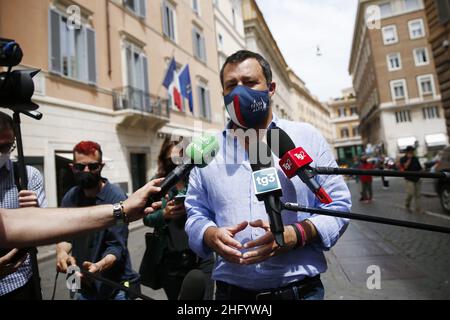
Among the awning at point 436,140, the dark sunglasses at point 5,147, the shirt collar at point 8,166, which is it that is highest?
the awning at point 436,140

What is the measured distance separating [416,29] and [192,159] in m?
38.0

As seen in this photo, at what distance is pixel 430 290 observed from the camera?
3.31 meters

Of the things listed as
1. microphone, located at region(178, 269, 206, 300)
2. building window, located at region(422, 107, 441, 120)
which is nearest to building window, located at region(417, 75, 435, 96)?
building window, located at region(422, 107, 441, 120)

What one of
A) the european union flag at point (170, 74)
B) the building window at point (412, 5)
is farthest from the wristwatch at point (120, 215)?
the building window at point (412, 5)

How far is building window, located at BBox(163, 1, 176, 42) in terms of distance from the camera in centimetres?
1497

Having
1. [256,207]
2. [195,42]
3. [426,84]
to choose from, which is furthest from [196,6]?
[426,84]

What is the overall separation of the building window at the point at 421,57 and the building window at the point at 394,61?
5.27 feet

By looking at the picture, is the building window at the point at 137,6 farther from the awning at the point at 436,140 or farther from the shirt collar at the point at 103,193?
the awning at the point at 436,140

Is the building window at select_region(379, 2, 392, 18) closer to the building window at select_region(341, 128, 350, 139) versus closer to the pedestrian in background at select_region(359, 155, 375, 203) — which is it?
the pedestrian in background at select_region(359, 155, 375, 203)

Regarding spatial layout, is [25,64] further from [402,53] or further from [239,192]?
[402,53]

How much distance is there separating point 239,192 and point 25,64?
8638mm

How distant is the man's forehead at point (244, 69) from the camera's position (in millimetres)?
1529

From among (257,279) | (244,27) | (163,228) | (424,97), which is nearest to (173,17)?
(244,27)
